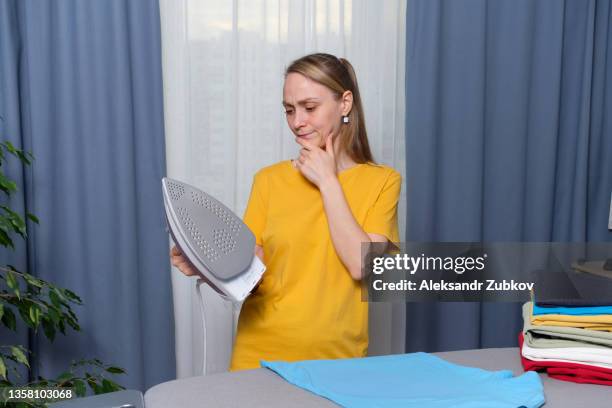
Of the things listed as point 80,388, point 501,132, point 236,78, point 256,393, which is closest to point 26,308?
point 80,388

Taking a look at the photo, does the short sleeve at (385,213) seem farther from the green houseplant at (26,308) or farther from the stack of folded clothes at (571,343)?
the green houseplant at (26,308)

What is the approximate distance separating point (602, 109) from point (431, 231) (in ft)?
2.59

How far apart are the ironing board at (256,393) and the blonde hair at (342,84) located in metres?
0.70

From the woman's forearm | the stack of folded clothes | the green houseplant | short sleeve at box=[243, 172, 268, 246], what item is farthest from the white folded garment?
the green houseplant

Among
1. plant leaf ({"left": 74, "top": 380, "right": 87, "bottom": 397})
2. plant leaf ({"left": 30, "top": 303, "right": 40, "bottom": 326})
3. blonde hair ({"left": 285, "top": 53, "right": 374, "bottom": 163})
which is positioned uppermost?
blonde hair ({"left": 285, "top": 53, "right": 374, "bottom": 163})

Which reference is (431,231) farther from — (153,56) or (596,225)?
(153,56)

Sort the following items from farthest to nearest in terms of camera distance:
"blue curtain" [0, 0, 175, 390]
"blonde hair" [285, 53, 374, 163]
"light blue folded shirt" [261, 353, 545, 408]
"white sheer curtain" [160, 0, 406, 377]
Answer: "white sheer curtain" [160, 0, 406, 377] < "blue curtain" [0, 0, 175, 390] < "blonde hair" [285, 53, 374, 163] < "light blue folded shirt" [261, 353, 545, 408]

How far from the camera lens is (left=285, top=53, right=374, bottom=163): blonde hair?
1.45 meters

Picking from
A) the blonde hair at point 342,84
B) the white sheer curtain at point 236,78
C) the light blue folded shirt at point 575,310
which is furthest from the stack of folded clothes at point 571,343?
the white sheer curtain at point 236,78

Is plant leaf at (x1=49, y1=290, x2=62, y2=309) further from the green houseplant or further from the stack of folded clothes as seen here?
the stack of folded clothes

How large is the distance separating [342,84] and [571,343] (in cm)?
78

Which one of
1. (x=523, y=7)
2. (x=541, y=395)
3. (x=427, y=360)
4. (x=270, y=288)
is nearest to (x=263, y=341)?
(x=270, y=288)

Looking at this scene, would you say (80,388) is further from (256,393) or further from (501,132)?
(501,132)

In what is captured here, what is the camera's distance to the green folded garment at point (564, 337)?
90 centimetres
